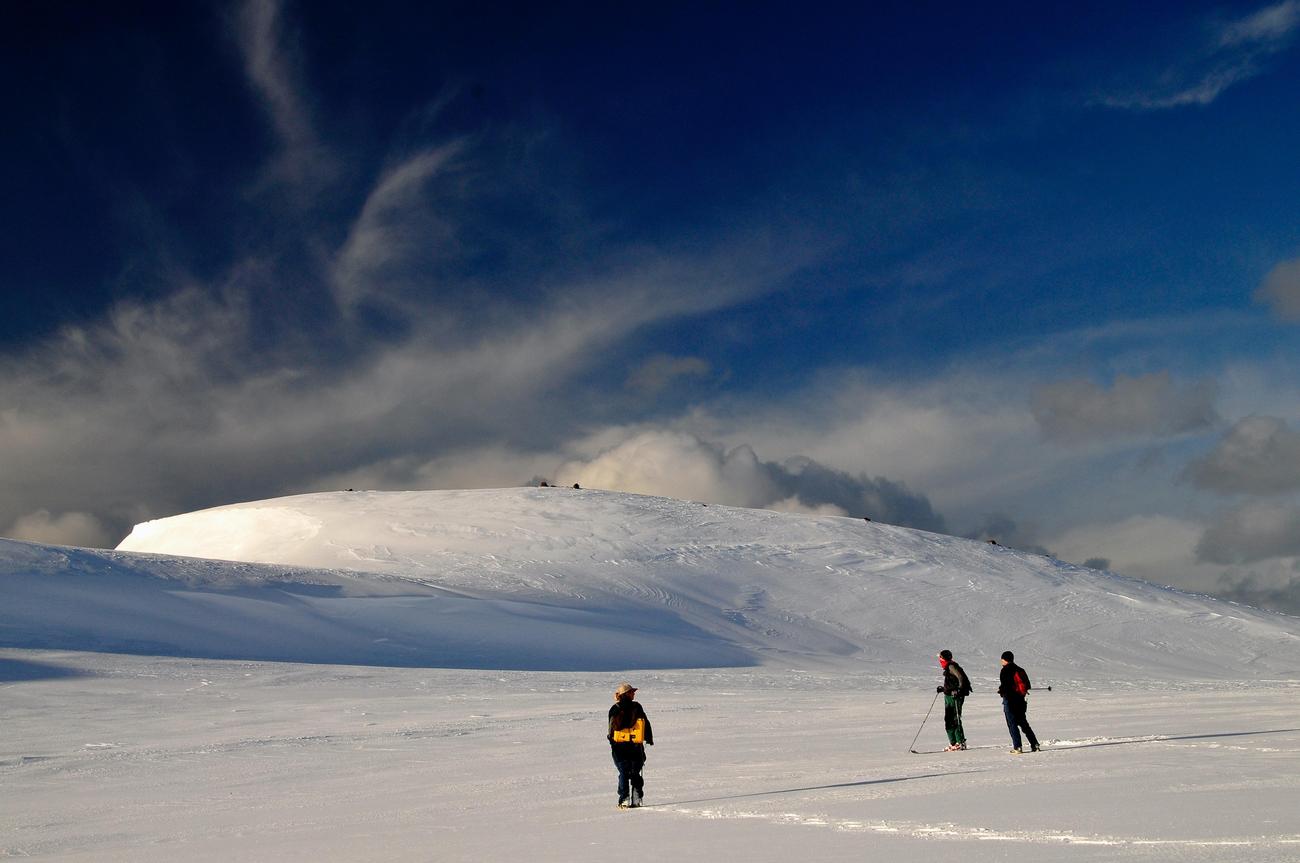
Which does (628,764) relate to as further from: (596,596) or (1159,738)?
(596,596)

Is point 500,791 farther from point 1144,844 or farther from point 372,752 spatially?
point 1144,844

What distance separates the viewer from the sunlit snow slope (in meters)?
40.3

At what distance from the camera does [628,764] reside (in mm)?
12320

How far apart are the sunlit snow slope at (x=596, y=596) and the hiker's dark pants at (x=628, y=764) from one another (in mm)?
28230

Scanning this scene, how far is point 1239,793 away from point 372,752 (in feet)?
44.3

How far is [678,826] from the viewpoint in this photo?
10.8 metres

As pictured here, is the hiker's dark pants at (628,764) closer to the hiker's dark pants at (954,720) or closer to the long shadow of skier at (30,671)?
the hiker's dark pants at (954,720)

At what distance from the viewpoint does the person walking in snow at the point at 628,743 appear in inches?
485

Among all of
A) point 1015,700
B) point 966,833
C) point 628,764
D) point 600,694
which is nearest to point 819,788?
point 628,764

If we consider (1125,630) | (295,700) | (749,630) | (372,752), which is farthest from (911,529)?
(372,752)

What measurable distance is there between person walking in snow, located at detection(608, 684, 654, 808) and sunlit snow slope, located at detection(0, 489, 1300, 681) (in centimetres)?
2813

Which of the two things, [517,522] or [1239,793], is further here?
[517,522]

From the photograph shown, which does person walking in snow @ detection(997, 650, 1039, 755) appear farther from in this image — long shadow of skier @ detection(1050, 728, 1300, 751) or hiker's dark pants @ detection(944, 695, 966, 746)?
hiker's dark pants @ detection(944, 695, 966, 746)

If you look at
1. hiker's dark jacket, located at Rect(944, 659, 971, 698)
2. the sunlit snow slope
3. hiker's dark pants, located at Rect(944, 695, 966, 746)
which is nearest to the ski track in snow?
hiker's dark pants, located at Rect(944, 695, 966, 746)
